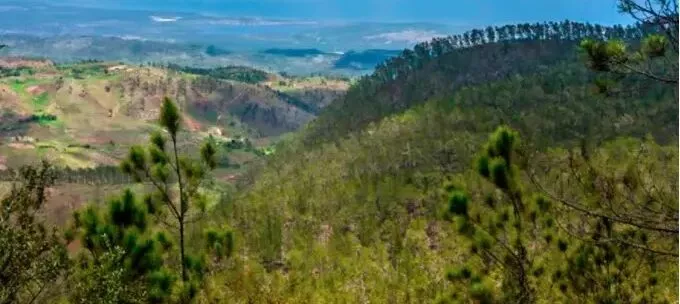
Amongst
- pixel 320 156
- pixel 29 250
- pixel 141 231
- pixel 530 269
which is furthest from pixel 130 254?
pixel 320 156

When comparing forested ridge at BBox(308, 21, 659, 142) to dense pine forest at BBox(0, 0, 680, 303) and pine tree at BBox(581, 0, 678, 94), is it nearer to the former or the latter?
dense pine forest at BBox(0, 0, 680, 303)

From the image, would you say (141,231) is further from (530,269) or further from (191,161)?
(530,269)

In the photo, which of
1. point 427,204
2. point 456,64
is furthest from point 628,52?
point 456,64

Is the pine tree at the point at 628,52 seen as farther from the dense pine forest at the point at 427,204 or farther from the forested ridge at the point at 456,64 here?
the forested ridge at the point at 456,64

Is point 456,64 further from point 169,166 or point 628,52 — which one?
point 628,52

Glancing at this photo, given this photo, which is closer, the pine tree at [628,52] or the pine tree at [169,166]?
the pine tree at [628,52]

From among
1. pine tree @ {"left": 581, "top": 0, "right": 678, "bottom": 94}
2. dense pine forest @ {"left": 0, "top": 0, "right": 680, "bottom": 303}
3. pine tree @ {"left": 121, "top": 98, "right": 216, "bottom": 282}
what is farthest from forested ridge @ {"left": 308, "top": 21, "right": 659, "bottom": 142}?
pine tree @ {"left": 581, "top": 0, "right": 678, "bottom": 94}

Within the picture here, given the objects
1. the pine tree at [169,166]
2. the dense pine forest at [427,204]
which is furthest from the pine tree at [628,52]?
the pine tree at [169,166]

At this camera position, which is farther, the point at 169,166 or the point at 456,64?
the point at 456,64

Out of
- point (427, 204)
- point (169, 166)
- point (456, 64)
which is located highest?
point (169, 166)
